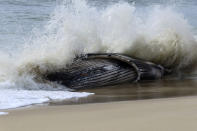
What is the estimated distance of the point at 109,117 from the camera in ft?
14.3

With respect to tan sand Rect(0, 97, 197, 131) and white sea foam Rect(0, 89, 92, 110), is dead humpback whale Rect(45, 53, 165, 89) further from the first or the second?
tan sand Rect(0, 97, 197, 131)

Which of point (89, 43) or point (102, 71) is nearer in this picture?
point (102, 71)

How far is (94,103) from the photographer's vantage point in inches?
225

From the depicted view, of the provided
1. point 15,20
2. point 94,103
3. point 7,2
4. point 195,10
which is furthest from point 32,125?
point 195,10

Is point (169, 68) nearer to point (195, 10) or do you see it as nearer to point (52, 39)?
point (52, 39)

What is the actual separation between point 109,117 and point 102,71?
11.4 feet

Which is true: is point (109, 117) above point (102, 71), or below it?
above

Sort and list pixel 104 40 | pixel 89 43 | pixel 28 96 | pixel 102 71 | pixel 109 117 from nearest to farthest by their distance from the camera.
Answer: pixel 109 117 < pixel 28 96 < pixel 102 71 < pixel 89 43 < pixel 104 40

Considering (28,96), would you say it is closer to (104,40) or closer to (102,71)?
(102,71)

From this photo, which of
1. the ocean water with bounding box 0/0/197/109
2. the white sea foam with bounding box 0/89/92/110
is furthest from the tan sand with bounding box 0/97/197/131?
the ocean water with bounding box 0/0/197/109

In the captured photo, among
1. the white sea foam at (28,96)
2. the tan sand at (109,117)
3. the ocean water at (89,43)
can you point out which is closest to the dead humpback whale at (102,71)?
the ocean water at (89,43)

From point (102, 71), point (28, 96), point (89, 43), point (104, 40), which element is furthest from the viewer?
point (104, 40)

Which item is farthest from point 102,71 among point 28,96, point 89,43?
point 28,96

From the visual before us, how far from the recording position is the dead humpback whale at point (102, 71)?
7.57m
